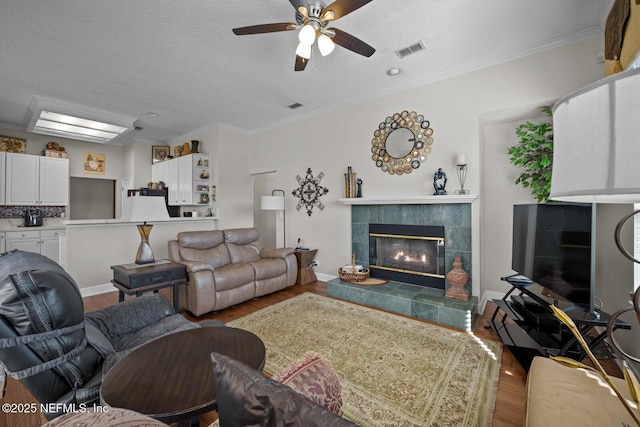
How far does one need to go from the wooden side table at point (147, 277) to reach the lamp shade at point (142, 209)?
1.67 ft

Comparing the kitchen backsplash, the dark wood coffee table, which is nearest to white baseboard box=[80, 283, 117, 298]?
the kitchen backsplash

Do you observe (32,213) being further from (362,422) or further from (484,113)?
(484,113)

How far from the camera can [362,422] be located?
5.05ft

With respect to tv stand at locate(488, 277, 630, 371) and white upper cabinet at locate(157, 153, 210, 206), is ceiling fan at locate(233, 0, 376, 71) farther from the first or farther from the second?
white upper cabinet at locate(157, 153, 210, 206)

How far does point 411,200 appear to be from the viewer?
11.3ft

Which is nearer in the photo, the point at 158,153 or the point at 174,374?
the point at 174,374

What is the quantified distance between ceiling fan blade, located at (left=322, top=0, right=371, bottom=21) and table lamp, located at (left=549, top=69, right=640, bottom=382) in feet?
5.65

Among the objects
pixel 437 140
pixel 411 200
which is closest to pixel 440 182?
pixel 411 200

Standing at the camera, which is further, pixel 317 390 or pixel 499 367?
pixel 499 367

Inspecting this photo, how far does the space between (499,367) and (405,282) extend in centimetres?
165

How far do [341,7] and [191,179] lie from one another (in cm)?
438

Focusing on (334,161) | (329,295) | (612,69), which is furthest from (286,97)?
(612,69)

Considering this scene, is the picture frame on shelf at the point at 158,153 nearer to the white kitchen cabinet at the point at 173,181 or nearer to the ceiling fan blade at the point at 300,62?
the white kitchen cabinet at the point at 173,181

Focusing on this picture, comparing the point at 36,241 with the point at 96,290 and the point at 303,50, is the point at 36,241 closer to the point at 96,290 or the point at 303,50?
the point at 96,290
